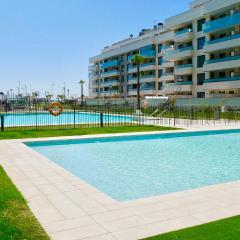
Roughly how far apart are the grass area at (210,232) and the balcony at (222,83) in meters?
38.7

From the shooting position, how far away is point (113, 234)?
5398mm

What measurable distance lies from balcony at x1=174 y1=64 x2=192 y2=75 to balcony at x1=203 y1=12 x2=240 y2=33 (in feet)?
21.9

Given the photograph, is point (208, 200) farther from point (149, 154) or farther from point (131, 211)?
point (149, 154)

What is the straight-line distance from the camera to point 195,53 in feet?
173

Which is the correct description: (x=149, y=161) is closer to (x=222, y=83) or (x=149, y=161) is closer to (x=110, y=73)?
(x=222, y=83)

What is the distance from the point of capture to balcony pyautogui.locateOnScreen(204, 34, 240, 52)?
42625 mm

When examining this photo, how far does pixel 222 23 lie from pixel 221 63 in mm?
4929

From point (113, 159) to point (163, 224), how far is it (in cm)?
909

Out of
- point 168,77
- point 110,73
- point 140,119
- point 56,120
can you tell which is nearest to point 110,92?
point 110,73

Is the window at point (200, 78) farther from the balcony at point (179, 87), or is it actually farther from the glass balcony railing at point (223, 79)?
the glass balcony railing at point (223, 79)

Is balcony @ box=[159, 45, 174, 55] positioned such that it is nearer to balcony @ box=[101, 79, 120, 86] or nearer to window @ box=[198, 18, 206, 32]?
window @ box=[198, 18, 206, 32]

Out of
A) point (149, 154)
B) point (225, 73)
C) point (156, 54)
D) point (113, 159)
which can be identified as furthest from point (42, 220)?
point (156, 54)

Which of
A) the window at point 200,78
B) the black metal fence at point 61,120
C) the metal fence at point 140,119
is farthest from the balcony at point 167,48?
the metal fence at point 140,119

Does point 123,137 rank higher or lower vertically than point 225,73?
lower
